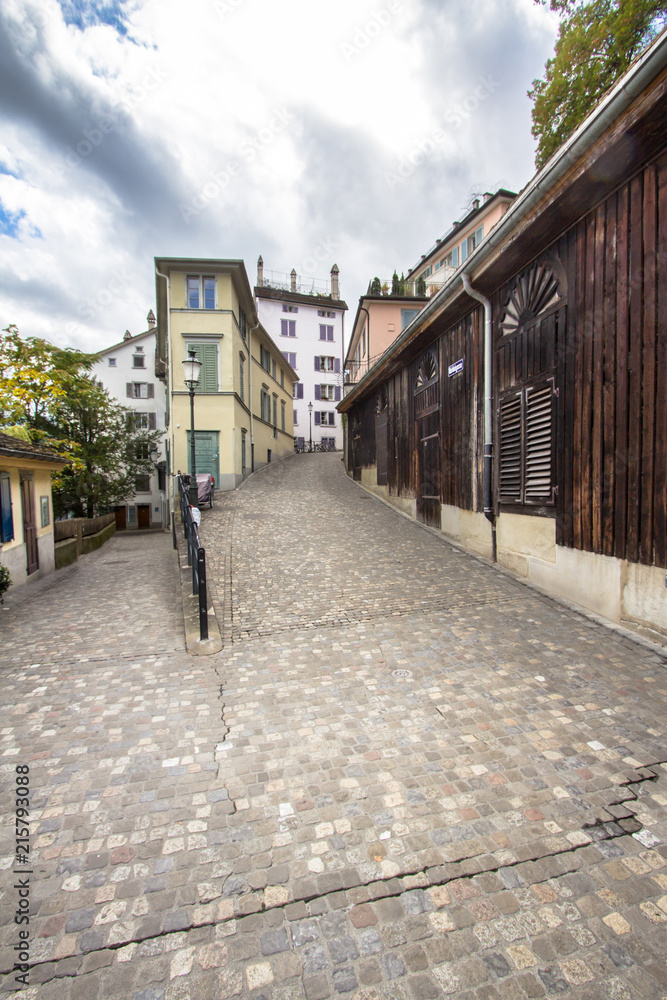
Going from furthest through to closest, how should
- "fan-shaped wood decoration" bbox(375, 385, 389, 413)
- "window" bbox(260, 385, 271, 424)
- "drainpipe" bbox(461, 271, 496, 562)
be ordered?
"window" bbox(260, 385, 271, 424) → "fan-shaped wood decoration" bbox(375, 385, 389, 413) → "drainpipe" bbox(461, 271, 496, 562)

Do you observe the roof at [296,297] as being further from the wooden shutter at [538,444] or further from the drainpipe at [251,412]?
the wooden shutter at [538,444]

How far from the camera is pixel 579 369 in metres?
5.74

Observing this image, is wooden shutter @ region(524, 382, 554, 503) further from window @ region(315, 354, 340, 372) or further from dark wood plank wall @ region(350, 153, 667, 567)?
window @ region(315, 354, 340, 372)

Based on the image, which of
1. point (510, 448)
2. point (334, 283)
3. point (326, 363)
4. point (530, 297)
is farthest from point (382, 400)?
point (334, 283)

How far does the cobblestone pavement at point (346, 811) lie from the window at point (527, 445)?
82.8 inches

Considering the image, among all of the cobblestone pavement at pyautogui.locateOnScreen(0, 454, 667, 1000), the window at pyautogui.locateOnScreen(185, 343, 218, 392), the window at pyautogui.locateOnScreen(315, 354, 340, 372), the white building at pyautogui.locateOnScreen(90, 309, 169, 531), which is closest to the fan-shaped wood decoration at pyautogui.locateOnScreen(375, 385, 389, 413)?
the window at pyautogui.locateOnScreen(185, 343, 218, 392)

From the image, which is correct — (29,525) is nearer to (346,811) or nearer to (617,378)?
(346,811)

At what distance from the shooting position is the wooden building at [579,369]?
459 cm

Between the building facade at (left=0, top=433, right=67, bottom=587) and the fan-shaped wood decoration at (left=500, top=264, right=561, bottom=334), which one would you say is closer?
the fan-shaped wood decoration at (left=500, top=264, right=561, bottom=334)

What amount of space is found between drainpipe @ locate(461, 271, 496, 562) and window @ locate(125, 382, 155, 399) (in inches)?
1155

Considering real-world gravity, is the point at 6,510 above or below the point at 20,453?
below

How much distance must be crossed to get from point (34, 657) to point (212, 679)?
2371 millimetres

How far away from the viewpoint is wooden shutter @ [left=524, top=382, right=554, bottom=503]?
6.42m

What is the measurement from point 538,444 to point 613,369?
1.68m
